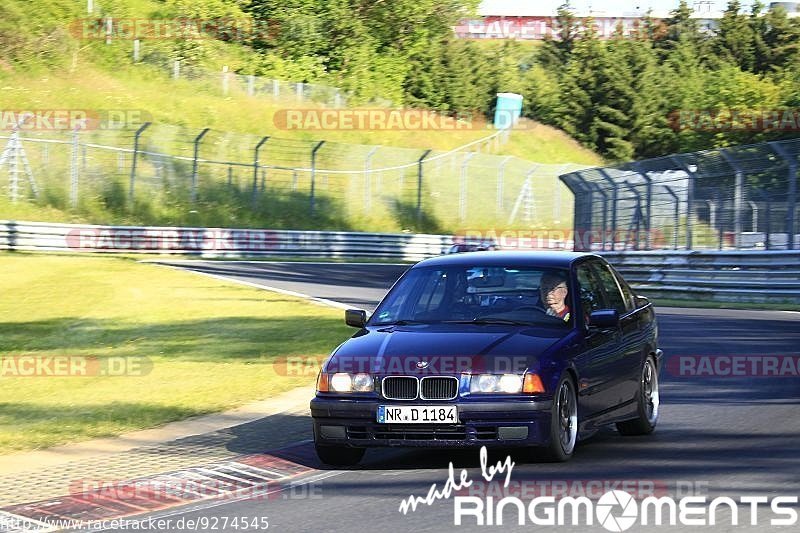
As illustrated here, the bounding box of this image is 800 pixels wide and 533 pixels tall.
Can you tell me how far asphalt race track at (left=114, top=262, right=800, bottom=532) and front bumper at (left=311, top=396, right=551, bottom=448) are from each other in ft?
0.74

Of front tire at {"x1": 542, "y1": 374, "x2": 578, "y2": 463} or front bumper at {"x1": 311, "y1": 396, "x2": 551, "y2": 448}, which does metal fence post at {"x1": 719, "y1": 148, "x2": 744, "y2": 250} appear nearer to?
front tire at {"x1": 542, "y1": 374, "x2": 578, "y2": 463}

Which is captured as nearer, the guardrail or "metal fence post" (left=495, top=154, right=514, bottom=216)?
the guardrail

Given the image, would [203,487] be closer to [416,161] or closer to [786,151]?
[786,151]

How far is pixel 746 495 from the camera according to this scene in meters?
8.03

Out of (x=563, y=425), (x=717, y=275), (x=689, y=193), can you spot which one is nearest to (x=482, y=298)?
(x=563, y=425)

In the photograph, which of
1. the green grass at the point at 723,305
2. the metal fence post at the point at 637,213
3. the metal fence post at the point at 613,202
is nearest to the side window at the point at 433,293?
the green grass at the point at 723,305

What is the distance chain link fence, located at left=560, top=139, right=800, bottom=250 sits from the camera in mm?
26438

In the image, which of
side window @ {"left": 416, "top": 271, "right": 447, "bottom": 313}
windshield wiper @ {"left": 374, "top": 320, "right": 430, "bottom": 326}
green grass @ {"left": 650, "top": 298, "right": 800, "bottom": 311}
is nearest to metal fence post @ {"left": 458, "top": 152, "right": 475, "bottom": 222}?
green grass @ {"left": 650, "top": 298, "right": 800, "bottom": 311}

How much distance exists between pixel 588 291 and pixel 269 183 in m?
43.6

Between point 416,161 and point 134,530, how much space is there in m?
51.5

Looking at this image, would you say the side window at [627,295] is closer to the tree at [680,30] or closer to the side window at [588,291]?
the side window at [588,291]

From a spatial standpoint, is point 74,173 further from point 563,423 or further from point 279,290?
point 563,423

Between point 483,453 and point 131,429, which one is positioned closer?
point 483,453

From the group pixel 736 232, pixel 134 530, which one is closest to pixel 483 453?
pixel 134 530
